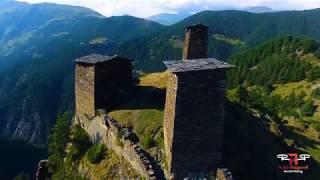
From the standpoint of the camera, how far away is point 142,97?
4578cm

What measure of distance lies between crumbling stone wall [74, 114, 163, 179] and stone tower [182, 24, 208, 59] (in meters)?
13.1

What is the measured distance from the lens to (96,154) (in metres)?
40.3

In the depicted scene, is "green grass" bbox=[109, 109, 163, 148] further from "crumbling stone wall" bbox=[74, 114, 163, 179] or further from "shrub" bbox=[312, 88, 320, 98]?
"shrub" bbox=[312, 88, 320, 98]

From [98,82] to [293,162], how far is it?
1888 cm

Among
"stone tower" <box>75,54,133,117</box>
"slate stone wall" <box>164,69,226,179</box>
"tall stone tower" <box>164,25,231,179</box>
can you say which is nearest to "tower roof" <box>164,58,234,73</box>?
"tall stone tower" <box>164,25,231,179</box>

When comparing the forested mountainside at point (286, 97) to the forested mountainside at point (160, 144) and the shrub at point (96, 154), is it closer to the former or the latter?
the forested mountainside at point (160, 144)

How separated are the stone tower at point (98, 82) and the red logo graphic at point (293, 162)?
603 inches

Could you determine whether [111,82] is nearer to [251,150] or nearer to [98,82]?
[98,82]

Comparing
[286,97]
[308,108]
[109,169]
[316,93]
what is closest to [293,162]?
[109,169]

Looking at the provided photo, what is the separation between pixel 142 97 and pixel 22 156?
147828mm

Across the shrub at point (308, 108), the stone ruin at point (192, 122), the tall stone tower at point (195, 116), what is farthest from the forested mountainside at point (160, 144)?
the shrub at point (308, 108)

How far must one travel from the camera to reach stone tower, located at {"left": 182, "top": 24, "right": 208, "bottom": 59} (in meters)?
51.0

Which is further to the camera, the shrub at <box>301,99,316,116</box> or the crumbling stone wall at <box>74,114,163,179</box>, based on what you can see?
the shrub at <box>301,99,316,116</box>

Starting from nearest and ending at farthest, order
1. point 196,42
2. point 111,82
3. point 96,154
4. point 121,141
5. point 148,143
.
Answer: point 148,143
point 121,141
point 96,154
point 111,82
point 196,42
